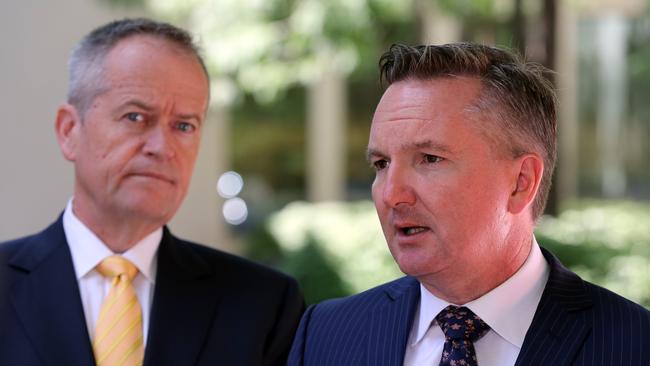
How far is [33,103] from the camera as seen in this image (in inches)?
467

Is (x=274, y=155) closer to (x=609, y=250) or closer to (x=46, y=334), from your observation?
(x=609, y=250)

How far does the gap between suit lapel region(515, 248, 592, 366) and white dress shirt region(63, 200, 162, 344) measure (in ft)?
4.07

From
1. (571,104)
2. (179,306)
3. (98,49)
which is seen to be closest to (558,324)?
(179,306)

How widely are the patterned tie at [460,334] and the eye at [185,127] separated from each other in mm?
1118

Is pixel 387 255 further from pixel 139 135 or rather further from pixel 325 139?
pixel 325 139

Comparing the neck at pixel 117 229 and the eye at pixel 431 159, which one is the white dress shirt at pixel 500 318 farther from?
the neck at pixel 117 229

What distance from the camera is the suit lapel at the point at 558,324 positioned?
247cm

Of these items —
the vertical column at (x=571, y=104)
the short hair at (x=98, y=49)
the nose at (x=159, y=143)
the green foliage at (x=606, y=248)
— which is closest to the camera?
the nose at (x=159, y=143)

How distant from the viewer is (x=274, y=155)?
1561 cm

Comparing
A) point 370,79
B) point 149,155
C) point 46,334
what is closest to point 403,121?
point 149,155

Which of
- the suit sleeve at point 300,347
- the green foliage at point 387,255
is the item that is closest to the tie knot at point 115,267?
the suit sleeve at point 300,347

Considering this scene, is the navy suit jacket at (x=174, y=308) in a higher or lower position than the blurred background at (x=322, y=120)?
lower

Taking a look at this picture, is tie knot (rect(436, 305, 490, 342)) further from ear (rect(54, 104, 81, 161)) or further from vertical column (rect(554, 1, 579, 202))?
vertical column (rect(554, 1, 579, 202))

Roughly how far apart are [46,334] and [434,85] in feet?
4.60
